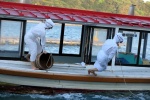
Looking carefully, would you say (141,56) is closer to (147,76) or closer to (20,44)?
(147,76)

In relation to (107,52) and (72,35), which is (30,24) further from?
(107,52)

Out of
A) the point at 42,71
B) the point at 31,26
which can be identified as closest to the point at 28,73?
the point at 42,71

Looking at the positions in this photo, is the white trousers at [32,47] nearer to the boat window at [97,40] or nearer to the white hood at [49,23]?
the white hood at [49,23]

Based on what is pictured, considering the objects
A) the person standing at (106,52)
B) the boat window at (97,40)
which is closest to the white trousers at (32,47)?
the person standing at (106,52)

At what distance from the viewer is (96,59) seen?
10461mm

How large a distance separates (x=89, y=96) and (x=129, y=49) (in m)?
2.06

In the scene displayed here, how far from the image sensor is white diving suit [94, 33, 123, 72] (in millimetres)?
9461

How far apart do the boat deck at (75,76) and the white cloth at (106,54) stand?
393mm

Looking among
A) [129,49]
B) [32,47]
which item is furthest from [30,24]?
[129,49]

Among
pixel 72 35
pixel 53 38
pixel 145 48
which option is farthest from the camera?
pixel 145 48

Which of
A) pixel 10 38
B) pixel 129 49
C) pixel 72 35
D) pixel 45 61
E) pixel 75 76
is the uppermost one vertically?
pixel 72 35

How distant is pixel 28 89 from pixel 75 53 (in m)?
2.13

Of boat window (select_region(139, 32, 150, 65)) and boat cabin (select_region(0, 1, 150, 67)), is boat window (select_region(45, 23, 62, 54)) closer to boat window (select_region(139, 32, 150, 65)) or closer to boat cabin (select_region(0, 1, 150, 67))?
boat cabin (select_region(0, 1, 150, 67))

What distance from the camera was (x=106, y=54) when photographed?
959 centimetres
